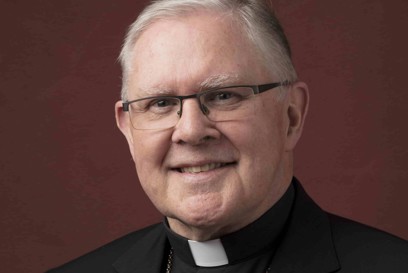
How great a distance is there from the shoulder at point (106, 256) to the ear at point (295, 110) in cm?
53

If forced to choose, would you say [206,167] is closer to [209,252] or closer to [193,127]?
[193,127]

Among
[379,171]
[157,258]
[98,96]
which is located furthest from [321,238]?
[98,96]

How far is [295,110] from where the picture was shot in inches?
148

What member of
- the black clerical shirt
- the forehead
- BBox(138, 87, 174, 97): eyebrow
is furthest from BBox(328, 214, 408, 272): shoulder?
BBox(138, 87, 174, 97): eyebrow

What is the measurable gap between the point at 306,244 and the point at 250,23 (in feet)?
2.11

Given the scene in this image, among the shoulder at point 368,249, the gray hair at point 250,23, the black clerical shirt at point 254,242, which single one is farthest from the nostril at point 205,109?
the shoulder at point 368,249

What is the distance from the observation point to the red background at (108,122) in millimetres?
4801

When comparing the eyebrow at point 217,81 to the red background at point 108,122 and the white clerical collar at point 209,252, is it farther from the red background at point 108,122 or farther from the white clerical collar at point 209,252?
the red background at point 108,122

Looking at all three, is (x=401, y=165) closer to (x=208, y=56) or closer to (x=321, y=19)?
(x=321, y=19)

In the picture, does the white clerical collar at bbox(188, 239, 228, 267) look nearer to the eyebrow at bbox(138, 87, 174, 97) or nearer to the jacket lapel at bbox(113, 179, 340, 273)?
the jacket lapel at bbox(113, 179, 340, 273)

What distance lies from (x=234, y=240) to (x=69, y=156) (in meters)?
1.44

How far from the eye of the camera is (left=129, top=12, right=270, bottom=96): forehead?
139 inches

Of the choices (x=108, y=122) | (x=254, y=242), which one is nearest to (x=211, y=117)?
(x=254, y=242)

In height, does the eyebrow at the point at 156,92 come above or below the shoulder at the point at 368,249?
above
